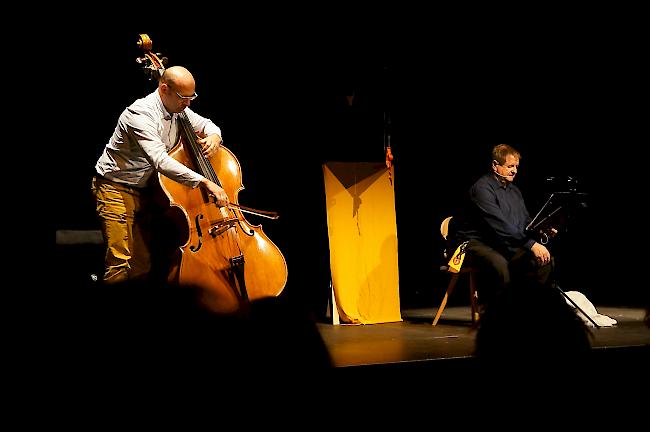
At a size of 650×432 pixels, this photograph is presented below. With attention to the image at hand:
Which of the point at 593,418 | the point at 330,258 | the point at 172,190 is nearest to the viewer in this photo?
the point at 593,418

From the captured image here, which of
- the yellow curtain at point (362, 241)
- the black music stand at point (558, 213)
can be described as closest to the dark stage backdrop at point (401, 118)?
the yellow curtain at point (362, 241)

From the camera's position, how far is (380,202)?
431 centimetres

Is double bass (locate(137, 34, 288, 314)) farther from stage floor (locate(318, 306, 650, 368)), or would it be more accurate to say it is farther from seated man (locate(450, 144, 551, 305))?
seated man (locate(450, 144, 551, 305))

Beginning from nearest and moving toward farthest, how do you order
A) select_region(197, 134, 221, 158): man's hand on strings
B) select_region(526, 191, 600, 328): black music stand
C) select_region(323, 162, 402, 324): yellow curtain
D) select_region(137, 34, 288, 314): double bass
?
1. select_region(137, 34, 288, 314): double bass
2. select_region(197, 134, 221, 158): man's hand on strings
3. select_region(526, 191, 600, 328): black music stand
4. select_region(323, 162, 402, 324): yellow curtain

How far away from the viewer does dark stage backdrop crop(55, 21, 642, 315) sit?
389 cm

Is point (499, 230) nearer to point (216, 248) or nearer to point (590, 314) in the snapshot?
point (590, 314)

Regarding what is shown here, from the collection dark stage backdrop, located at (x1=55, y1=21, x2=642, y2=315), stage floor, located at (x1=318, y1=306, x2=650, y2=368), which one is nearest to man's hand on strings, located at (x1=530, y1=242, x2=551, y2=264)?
stage floor, located at (x1=318, y1=306, x2=650, y2=368)

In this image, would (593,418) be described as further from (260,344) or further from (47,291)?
(47,291)

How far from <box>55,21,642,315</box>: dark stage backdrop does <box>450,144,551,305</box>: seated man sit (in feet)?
3.00

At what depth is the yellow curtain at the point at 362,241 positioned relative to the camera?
13.7 feet

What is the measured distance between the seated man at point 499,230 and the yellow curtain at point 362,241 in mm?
478

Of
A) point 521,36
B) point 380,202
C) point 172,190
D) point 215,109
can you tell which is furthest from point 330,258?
point 521,36

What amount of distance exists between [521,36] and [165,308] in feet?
12.7

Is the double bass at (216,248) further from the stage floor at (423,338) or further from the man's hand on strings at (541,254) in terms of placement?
the man's hand on strings at (541,254)
